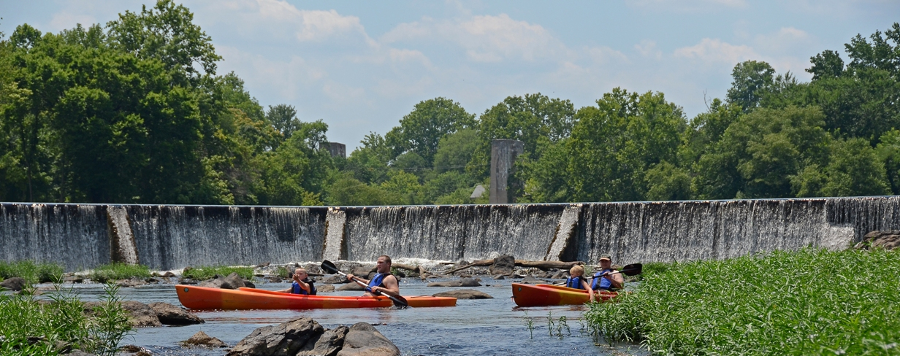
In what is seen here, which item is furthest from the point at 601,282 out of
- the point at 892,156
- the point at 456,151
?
the point at 456,151

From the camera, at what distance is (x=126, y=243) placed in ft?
110

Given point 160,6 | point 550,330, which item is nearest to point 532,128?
point 160,6

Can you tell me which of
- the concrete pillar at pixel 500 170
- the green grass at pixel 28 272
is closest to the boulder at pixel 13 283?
the green grass at pixel 28 272

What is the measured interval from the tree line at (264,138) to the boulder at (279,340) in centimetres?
3526

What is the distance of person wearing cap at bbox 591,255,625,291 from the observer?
18234 millimetres

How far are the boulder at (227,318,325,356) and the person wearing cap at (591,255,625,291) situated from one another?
25.8 feet

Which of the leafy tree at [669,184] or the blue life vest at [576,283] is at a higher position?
the leafy tree at [669,184]

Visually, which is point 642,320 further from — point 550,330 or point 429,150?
point 429,150

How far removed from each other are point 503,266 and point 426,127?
339ft

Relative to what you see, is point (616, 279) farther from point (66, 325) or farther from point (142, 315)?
point (66, 325)

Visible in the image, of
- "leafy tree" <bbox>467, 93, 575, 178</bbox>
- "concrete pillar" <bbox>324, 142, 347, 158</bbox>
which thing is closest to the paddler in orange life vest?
"leafy tree" <bbox>467, 93, 575, 178</bbox>

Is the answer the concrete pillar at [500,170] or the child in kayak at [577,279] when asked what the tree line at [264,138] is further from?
the child in kayak at [577,279]

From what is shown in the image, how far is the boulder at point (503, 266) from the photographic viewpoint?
1276 inches

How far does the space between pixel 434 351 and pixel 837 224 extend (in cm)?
2125
